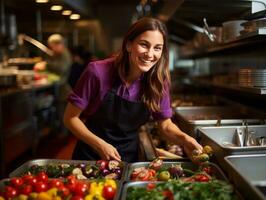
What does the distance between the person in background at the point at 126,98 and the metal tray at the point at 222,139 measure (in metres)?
0.11

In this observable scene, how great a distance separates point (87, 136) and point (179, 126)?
1170 millimetres

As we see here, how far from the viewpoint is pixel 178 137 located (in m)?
2.41

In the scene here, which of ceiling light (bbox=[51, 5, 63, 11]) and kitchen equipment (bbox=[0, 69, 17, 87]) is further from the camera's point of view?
kitchen equipment (bbox=[0, 69, 17, 87])

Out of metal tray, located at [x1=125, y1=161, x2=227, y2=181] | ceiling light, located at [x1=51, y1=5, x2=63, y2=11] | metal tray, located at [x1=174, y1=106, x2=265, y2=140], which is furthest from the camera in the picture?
ceiling light, located at [x1=51, y1=5, x2=63, y2=11]

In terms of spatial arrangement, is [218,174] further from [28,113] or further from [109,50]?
[109,50]

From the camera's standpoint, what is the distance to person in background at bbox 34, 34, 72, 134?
7859 mm

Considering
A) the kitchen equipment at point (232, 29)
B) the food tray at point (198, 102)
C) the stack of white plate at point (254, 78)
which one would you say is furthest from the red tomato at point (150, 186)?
the food tray at point (198, 102)

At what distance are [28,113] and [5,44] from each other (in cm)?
148

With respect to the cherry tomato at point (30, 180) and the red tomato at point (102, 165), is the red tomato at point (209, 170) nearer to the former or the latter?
the red tomato at point (102, 165)

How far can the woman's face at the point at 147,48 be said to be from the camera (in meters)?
2.13

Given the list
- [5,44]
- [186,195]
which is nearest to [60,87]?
[5,44]

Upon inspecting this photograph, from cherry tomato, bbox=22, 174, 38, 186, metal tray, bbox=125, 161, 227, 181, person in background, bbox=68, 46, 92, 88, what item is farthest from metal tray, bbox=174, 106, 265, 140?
person in background, bbox=68, 46, 92, 88

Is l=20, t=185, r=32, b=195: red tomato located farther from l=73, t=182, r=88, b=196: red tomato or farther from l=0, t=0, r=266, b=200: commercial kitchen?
l=73, t=182, r=88, b=196: red tomato

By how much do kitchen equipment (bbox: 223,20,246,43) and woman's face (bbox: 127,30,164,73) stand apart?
97cm
